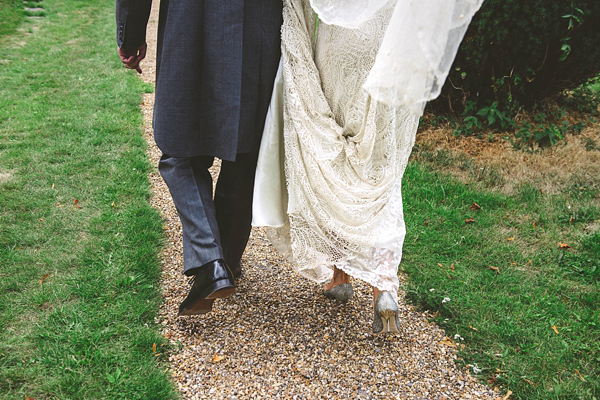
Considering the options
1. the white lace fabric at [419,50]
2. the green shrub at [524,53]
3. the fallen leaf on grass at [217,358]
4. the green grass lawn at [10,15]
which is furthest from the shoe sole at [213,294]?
the green grass lawn at [10,15]

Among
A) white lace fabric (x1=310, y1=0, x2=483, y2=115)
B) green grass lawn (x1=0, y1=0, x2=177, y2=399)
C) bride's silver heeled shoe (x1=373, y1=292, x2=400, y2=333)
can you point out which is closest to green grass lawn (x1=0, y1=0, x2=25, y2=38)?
green grass lawn (x1=0, y1=0, x2=177, y2=399)

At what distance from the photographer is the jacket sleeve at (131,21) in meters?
2.32

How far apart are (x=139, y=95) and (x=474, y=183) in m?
4.20

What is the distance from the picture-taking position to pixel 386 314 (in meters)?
2.41

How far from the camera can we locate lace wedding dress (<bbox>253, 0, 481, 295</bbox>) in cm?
234

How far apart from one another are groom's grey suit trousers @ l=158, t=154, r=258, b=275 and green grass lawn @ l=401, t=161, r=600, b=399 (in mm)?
1184

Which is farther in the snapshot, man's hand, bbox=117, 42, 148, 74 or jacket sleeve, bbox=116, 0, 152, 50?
man's hand, bbox=117, 42, 148, 74

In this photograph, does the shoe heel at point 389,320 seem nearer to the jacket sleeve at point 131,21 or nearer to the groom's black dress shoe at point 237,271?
the groom's black dress shoe at point 237,271

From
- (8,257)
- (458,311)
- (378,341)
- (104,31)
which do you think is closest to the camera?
(378,341)

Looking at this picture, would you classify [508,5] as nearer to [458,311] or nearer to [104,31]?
[458,311]

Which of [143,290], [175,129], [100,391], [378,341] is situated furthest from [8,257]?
[378,341]

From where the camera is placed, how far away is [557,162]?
15.5ft

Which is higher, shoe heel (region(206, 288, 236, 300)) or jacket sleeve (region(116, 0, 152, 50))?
jacket sleeve (region(116, 0, 152, 50))

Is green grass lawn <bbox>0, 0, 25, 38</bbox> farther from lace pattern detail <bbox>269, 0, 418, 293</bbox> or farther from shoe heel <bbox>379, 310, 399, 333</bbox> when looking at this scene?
shoe heel <bbox>379, 310, 399, 333</bbox>
